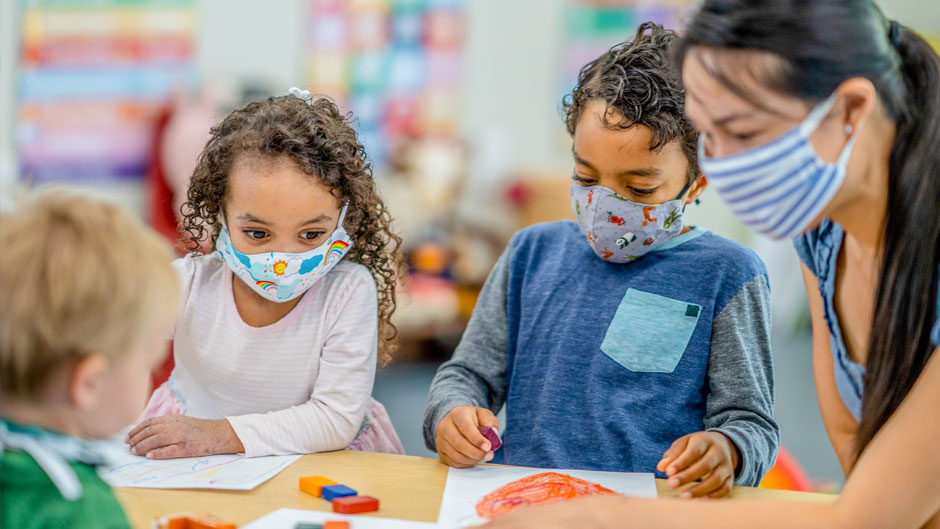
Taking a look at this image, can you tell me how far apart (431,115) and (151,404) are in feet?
11.4

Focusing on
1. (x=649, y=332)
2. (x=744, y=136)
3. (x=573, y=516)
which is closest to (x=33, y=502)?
(x=573, y=516)

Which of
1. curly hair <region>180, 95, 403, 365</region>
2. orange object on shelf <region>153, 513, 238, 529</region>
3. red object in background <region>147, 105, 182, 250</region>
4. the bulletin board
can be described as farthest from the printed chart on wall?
orange object on shelf <region>153, 513, 238, 529</region>

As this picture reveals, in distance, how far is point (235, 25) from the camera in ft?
12.7

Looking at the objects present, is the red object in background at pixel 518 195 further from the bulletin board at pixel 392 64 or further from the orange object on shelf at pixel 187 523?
the orange object on shelf at pixel 187 523

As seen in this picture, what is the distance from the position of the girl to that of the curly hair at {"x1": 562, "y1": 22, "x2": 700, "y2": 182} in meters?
0.36

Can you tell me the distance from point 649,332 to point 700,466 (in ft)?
0.97

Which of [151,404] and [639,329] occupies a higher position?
[639,329]

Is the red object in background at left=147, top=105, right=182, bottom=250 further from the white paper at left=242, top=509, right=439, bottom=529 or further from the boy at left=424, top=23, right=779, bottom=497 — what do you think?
the white paper at left=242, top=509, right=439, bottom=529

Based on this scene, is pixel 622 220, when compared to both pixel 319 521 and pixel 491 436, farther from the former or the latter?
pixel 319 521

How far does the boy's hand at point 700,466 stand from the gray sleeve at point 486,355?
0.35 meters

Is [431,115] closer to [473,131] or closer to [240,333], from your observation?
[473,131]

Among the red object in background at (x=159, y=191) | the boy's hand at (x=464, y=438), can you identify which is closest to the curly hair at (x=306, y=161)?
the boy's hand at (x=464, y=438)

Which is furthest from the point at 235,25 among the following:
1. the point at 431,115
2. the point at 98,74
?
the point at 431,115

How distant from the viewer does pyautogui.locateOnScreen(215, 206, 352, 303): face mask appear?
1142 mm
